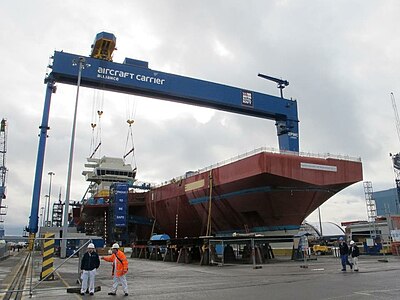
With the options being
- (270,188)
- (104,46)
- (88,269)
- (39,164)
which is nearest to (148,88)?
(104,46)

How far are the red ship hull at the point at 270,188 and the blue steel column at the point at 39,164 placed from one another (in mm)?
14052

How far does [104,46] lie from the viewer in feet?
113

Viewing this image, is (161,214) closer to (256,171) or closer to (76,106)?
(256,171)

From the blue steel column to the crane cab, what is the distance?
5076 mm

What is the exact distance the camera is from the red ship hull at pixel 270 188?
84.5 ft

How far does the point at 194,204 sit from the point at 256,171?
11.0m

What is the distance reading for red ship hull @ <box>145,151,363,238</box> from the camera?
25.8 m

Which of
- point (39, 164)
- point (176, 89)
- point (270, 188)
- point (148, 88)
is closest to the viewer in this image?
point (270, 188)

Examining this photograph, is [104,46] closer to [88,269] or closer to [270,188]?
[270,188]

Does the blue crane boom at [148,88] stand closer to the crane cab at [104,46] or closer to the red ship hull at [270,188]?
the crane cab at [104,46]

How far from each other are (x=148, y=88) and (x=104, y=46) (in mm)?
6019

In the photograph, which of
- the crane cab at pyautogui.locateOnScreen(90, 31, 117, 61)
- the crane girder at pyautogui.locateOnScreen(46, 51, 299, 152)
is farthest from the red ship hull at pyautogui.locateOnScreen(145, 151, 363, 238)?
the crane cab at pyautogui.locateOnScreen(90, 31, 117, 61)

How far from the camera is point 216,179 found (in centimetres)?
3080

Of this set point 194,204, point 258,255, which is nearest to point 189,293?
point 258,255
